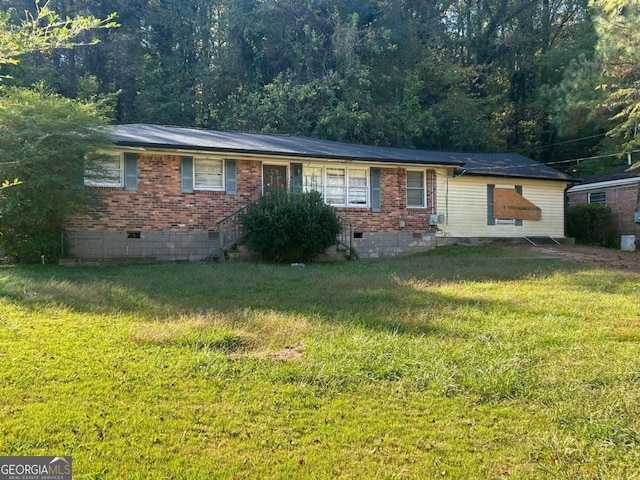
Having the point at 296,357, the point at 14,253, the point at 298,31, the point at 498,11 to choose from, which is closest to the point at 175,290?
the point at 296,357

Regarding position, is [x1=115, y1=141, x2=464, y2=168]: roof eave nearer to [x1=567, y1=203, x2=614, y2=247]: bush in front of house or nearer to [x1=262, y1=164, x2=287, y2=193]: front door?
[x1=262, y1=164, x2=287, y2=193]: front door

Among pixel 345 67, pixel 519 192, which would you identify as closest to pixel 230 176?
pixel 519 192

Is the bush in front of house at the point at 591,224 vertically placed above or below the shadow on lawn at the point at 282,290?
above

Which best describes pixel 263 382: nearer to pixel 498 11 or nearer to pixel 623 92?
pixel 623 92

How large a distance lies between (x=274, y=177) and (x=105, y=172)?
4.76m

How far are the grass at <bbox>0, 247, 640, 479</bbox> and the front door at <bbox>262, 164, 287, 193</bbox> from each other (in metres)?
7.70

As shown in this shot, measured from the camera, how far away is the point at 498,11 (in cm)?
2872

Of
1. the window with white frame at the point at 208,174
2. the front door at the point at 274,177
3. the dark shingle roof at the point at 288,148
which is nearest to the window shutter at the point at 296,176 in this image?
the front door at the point at 274,177

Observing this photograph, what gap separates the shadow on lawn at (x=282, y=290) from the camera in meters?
6.46

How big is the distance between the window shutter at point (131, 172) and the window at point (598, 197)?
1853 centimetres

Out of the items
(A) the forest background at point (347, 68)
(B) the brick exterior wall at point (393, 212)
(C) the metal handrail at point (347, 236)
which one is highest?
(A) the forest background at point (347, 68)

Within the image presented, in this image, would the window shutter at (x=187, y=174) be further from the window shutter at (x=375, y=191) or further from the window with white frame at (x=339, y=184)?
the window shutter at (x=375, y=191)

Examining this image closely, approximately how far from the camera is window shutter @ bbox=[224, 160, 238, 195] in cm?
1452

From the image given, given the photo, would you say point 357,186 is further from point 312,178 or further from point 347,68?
point 347,68
